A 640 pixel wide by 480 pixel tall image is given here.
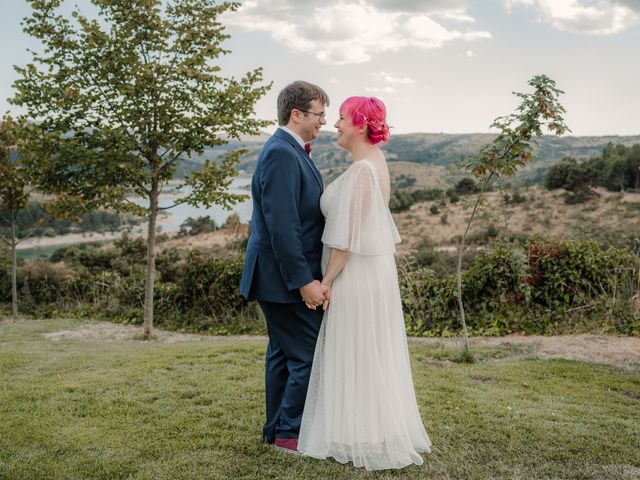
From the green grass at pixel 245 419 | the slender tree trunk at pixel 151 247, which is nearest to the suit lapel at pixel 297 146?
the green grass at pixel 245 419

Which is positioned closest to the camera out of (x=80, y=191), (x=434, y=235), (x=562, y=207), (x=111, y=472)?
(x=111, y=472)

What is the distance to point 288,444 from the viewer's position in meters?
4.23

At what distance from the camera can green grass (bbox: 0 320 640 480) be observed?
4012mm

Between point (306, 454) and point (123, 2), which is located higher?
point (123, 2)

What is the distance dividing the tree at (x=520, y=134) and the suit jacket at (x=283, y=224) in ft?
9.97

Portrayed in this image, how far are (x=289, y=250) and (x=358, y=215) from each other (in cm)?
49

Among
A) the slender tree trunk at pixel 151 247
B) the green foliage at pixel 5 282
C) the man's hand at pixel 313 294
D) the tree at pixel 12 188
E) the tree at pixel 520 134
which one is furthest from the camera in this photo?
the green foliage at pixel 5 282

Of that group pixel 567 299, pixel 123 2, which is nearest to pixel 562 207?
pixel 567 299

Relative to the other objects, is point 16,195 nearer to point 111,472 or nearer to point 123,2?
point 123,2

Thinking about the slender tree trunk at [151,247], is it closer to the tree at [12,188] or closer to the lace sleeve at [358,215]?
the tree at [12,188]

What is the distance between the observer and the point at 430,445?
4367mm

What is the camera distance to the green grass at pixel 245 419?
4012 mm

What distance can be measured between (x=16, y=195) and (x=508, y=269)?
38.6ft

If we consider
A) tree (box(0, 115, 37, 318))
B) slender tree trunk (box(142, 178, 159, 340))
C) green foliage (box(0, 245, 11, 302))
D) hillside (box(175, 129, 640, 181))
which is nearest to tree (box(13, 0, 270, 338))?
slender tree trunk (box(142, 178, 159, 340))
